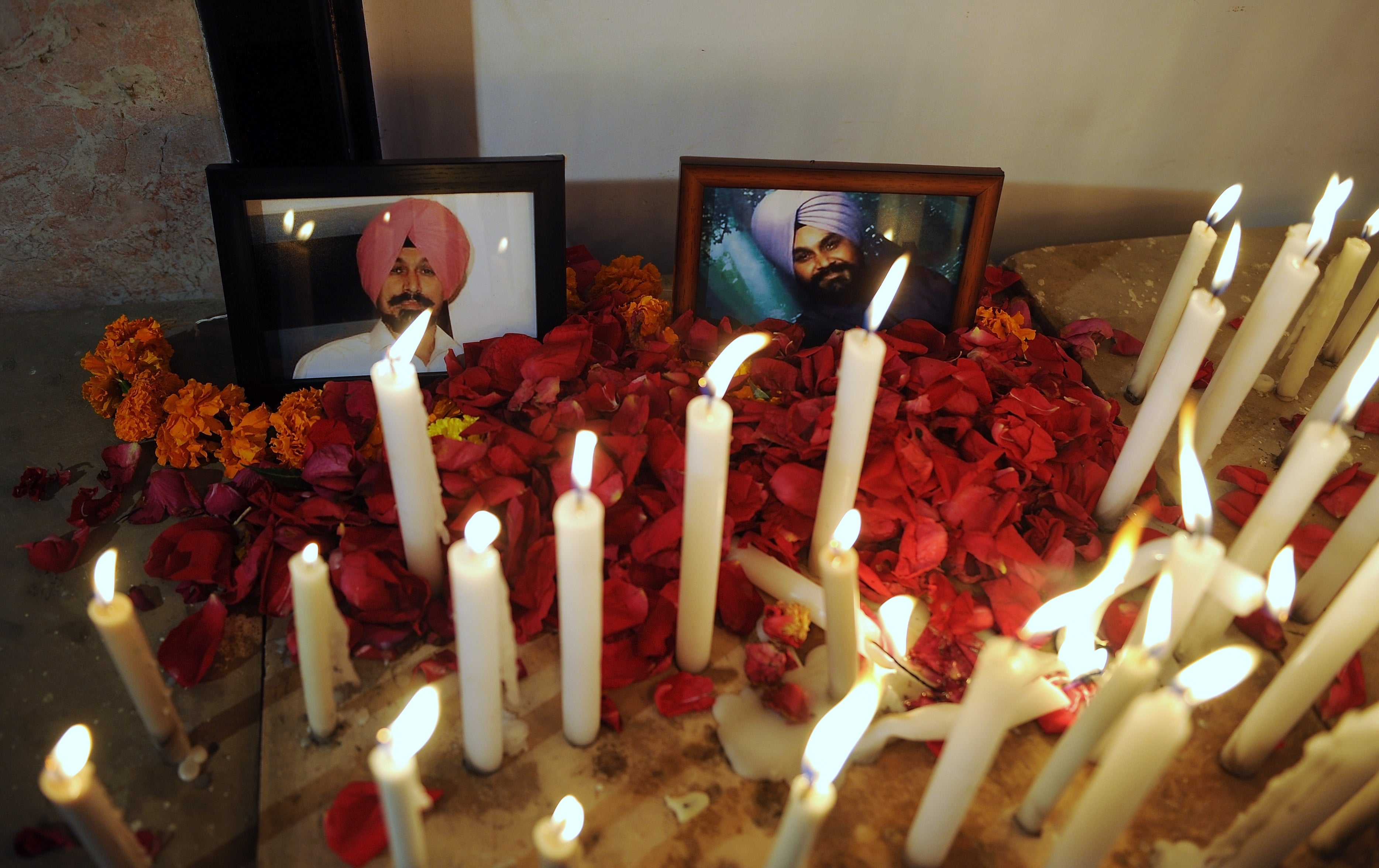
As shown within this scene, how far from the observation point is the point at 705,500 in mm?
640

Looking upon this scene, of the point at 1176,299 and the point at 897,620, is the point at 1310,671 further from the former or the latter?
the point at 1176,299

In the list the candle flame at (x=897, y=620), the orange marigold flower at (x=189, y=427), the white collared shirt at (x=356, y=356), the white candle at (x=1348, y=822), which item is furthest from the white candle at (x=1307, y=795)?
the orange marigold flower at (x=189, y=427)

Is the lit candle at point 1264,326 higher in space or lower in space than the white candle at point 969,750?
higher

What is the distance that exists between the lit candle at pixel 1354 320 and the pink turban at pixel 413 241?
1.01 meters

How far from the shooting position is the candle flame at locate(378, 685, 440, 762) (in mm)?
Answer: 498

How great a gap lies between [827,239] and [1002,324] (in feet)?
0.82

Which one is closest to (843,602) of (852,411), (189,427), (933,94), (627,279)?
(852,411)

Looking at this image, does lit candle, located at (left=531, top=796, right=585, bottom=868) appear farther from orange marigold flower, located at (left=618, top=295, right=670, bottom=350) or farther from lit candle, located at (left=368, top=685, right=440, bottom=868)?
orange marigold flower, located at (left=618, top=295, right=670, bottom=350)

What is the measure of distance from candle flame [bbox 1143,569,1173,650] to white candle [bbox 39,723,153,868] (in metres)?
0.64

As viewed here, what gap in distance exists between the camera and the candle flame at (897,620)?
2.23 ft

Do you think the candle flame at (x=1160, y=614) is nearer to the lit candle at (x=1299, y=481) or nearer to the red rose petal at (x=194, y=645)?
the lit candle at (x=1299, y=481)

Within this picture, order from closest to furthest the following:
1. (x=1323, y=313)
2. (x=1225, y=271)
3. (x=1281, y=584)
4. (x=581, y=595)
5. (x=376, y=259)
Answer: (x=581, y=595) → (x=1281, y=584) → (x=1225, y=271) → (x=376, y=259) → (x=1323, y=313)

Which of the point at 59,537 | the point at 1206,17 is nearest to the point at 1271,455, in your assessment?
the point at 1206,17

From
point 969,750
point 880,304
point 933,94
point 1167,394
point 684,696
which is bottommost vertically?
point 684,696
